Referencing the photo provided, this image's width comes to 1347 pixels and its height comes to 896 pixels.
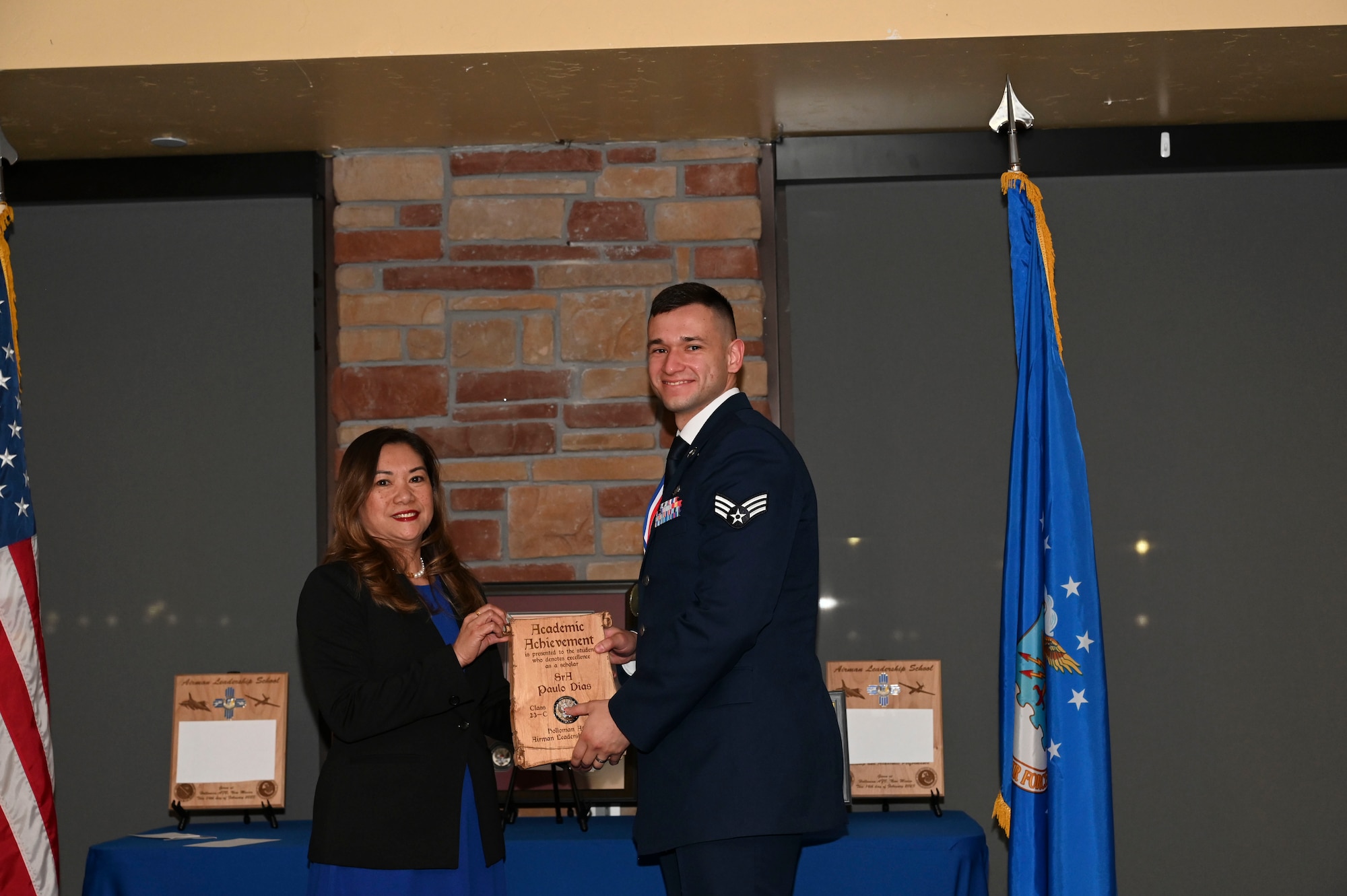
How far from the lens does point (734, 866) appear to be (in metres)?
2.16

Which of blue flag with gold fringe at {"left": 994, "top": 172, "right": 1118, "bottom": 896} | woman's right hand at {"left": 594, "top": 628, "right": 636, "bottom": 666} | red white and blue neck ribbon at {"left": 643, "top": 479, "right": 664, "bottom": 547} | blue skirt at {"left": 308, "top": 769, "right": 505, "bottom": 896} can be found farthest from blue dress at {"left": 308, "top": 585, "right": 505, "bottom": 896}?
blue flag with gold fringe at {"left": 994, "top": 172, "right": 1118, "bottom": 896}

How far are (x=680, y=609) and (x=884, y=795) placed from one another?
1.16m

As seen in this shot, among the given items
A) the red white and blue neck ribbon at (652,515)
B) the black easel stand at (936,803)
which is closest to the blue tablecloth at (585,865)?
the black easel stand at (936,803)

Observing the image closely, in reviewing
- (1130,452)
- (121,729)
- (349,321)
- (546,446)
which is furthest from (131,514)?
(1130,452)

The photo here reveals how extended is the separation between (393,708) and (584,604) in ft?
3.99

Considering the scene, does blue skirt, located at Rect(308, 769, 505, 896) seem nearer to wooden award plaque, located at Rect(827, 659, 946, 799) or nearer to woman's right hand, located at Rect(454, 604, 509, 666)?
woman's right hand, located at Rect(454, 604, 509, 666)

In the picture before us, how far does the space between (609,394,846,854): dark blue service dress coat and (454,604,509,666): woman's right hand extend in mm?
301

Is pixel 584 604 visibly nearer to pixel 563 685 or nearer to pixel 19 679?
pixel 563 685

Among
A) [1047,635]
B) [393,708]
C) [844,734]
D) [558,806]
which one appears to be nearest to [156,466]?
[558,806]

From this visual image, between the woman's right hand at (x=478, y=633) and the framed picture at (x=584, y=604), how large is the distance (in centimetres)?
98

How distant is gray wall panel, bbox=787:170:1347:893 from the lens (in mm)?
3477

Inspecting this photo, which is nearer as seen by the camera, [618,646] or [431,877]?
[431,877]

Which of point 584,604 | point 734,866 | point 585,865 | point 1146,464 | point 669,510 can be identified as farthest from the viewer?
point 1146,464

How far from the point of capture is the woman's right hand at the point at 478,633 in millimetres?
2350
